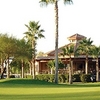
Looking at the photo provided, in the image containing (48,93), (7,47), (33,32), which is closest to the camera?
(48,93)

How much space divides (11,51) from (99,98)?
143 feet

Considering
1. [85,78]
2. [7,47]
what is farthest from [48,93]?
[85,78]

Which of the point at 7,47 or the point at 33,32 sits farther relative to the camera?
the point at 33,32

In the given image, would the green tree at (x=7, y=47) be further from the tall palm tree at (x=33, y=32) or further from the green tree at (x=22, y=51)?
the tall palm tree at (x=33, y=32)

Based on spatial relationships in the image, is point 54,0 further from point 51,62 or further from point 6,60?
point 51,62

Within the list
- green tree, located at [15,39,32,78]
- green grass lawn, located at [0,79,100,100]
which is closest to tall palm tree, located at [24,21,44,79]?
green tree, located at [15,39,32,78]

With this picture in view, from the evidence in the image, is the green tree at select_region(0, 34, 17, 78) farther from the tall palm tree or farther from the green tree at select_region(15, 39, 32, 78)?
the tall palm tree

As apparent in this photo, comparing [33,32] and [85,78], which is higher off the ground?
[33,32]

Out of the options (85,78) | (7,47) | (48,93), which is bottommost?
(48,93)

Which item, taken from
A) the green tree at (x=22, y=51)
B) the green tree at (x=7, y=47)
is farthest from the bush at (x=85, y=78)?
the green tree at (x=7, y=47)

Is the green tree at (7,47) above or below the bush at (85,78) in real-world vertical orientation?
above

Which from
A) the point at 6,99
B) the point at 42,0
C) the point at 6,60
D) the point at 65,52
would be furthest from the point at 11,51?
the point at 6,99

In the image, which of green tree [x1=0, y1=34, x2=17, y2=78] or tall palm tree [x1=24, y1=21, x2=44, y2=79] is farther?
tall palm tree [x1=24, y1=21, x2=44, y2=79]

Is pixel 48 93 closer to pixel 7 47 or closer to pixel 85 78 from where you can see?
pixel 7 47
